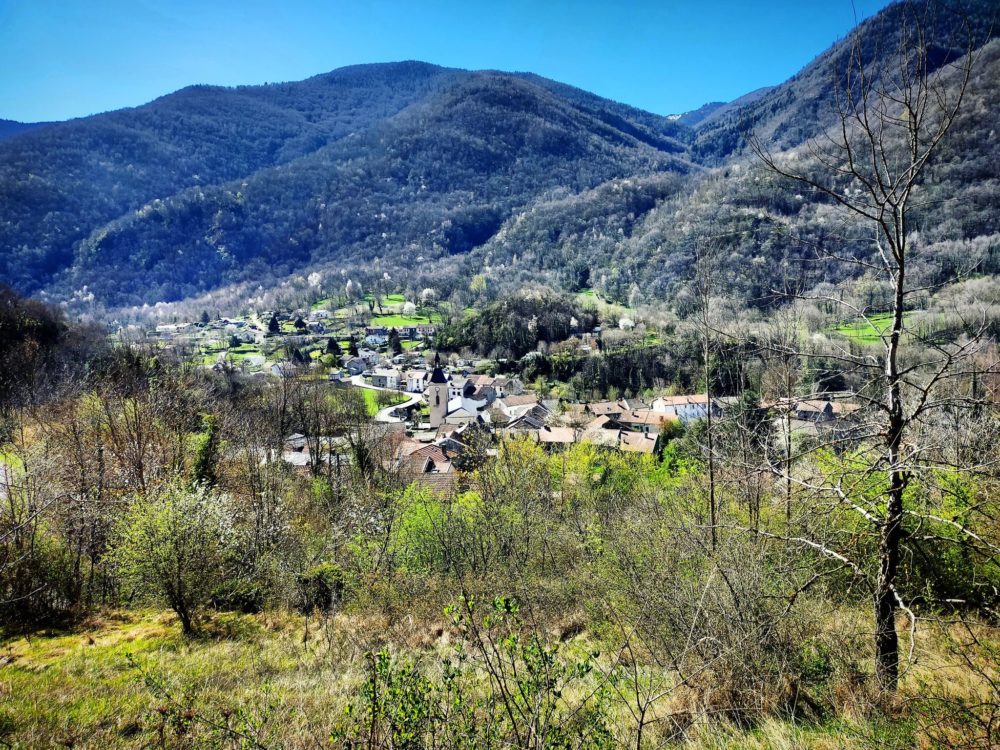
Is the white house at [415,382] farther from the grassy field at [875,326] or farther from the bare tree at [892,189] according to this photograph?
the bare tree at [892,189]

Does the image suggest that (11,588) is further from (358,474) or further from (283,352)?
(283,352)

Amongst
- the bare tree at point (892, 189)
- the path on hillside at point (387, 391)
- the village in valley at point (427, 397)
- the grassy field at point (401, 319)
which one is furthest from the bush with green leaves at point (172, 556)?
the grassy field at point (401, 319)

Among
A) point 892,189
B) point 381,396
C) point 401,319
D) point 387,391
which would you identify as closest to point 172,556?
point 892,189

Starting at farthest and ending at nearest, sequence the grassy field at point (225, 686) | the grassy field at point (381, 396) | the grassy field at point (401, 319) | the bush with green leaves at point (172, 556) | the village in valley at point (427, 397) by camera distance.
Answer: the grassy field at point (401, 319) → the grassy field at point (381, 396) → the village in valley at point (427, 397) → the bush with green leaves at point (172, 556) → the grassy field at point (225, 686)

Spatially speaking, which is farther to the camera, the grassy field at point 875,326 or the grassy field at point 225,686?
the grassy field at point 225,686

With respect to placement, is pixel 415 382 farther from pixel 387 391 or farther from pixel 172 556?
pixel 172 556

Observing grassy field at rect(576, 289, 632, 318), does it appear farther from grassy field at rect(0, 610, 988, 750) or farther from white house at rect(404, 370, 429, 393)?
grassy field at rect(0, 610, 988, 750)

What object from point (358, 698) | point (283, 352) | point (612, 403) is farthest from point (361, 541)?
point (283, 352)

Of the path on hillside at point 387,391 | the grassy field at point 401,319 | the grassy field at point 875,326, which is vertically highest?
the grassy field at point 875,326

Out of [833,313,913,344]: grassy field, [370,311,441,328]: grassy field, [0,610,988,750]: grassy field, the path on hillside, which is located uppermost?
[833,313,913,344]: grassy field

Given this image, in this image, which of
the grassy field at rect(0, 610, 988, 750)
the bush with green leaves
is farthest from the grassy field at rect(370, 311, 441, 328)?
the grassy field at rect(0, 610, 988, 750)

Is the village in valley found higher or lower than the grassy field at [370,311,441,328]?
lower
